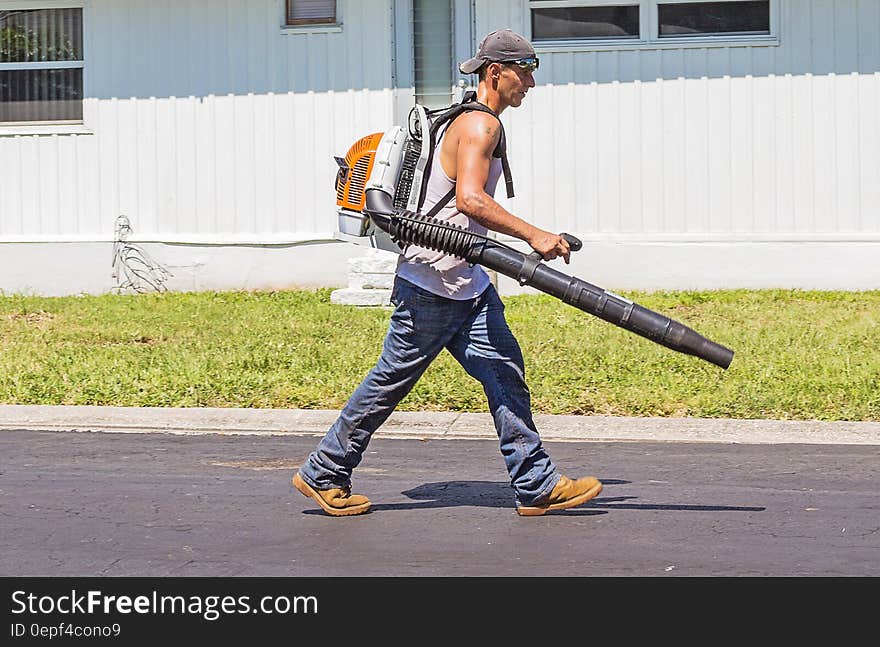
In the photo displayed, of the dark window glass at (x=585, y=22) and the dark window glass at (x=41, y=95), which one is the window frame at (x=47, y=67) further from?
the dark window glass at (x=585, y=22)

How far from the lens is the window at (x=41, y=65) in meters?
15.6

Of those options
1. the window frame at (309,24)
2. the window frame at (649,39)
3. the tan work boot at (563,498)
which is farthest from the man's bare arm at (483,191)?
the window frame at (309,24)

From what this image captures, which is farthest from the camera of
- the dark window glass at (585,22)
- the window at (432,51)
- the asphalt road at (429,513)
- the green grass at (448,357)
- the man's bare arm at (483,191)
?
the window at (432,51)

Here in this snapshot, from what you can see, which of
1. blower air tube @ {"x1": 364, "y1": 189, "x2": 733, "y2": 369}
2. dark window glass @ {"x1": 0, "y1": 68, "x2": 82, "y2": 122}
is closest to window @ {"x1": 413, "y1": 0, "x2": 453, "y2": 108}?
dark window glass @ {"x1": 0, "y1": 68, "x2": 82, "y2": 122}

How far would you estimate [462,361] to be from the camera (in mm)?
6219

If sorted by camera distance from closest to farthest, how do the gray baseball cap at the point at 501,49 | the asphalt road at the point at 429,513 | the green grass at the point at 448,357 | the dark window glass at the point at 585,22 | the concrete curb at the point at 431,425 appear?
the asphalt road at the point at 429,513
the gray baseball cap at the point at 501,49
the concrete curb at the point at 431,425
the green grass at the point at 448,357
the dark window glass at the point at 585,22

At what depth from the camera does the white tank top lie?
599 centimetres

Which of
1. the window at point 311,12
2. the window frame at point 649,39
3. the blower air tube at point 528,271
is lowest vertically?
the blower air tube at point 528,271

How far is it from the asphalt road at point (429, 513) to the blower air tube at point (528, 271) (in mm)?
850

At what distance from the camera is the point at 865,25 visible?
14125 millimetres

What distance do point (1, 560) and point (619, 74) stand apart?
10.3 metres

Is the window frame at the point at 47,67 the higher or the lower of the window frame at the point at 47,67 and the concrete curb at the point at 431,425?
the higher

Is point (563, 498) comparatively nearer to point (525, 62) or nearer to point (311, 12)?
point (525, 62)
